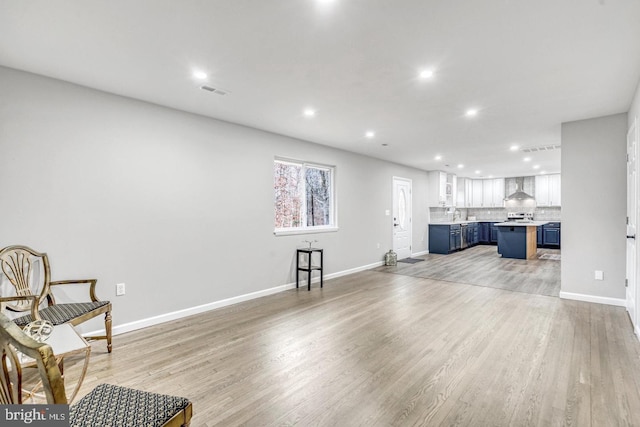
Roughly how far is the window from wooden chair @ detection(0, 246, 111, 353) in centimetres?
272

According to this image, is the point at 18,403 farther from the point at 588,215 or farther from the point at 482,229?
the point at 482,229

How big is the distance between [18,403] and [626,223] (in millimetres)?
5743

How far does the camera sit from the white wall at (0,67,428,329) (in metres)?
2.82

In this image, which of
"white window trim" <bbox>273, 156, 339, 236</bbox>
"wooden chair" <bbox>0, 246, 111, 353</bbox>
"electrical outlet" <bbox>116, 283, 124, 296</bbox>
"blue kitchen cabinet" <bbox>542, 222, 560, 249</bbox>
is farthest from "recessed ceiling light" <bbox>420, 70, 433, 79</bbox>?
"blue kitchen cabinet" <bbox>542, 222, 560, 249</bbox>

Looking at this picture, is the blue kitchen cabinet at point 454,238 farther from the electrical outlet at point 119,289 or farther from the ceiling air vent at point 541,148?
the electrical outlet at point 119,289

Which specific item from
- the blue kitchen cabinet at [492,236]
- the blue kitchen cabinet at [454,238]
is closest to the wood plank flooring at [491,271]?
the blue kitchen cabinet at [454,238]

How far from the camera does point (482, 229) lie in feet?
38.5

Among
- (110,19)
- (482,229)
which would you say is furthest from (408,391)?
(482,229)

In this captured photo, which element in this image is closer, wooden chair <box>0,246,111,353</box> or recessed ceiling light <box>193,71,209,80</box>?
wooden chair <box>0,246,111,353</box>

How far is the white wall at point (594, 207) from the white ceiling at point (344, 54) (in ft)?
1.02

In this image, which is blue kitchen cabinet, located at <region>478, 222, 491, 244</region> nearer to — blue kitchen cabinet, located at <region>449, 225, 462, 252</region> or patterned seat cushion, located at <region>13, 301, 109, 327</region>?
blue kitchen cabinet, located at <region>449, 225, 462, 252</region>

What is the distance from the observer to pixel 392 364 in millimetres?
2613

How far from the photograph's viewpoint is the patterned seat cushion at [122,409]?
1.25 m

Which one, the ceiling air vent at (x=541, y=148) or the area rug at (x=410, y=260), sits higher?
the ceiling air vent at (x=541, y=148)
